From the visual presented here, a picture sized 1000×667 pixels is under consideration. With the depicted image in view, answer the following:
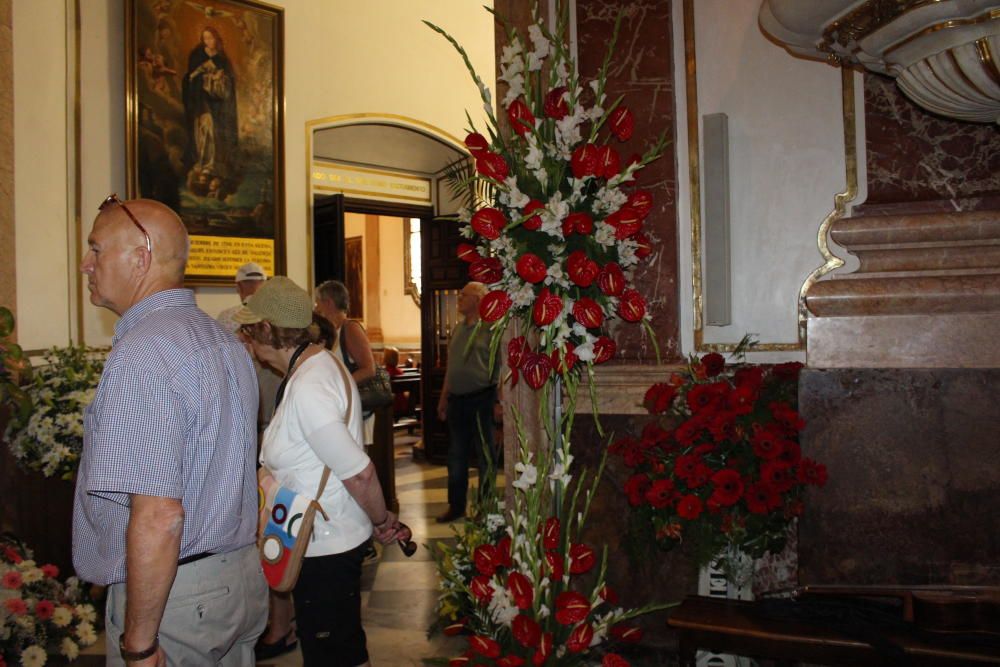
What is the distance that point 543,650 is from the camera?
105 inches

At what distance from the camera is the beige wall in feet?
17.4

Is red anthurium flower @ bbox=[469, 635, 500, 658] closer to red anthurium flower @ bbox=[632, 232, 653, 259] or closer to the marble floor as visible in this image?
the marble floor

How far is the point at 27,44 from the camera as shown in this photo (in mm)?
5363

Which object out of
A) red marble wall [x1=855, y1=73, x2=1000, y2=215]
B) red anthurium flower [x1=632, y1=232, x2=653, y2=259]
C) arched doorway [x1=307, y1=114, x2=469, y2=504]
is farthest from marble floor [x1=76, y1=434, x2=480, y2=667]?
arched doorway [x1=307, y1=114, x2=469, y2=504]

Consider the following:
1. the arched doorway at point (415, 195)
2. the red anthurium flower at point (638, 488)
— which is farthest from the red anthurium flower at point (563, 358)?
the arched doorway at point (415, 195)

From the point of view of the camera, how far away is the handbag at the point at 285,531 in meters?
2.47

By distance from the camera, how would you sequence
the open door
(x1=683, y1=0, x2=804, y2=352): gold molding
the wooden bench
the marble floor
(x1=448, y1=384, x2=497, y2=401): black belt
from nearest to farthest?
the wooden bench < (x1=683, y1=0, x2=804, y2=352): gold molding < the marble floor < (x1=448, y1=384, x2=497, y2=401): black belt < the open door

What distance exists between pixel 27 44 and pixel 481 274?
163 inches

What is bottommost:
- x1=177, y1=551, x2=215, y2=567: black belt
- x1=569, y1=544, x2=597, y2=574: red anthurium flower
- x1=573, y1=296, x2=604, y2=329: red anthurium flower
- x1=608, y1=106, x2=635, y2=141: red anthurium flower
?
x1=569, y1=544, x2=597, y2=574: red anthurium flower

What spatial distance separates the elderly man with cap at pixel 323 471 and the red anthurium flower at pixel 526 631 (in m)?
0.46

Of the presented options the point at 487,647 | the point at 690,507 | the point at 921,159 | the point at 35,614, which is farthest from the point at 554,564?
the point at 35,614

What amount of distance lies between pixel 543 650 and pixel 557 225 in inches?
53.8

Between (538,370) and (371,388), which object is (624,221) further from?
(371,388)

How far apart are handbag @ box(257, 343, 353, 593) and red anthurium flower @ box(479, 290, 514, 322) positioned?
2.47 feet
